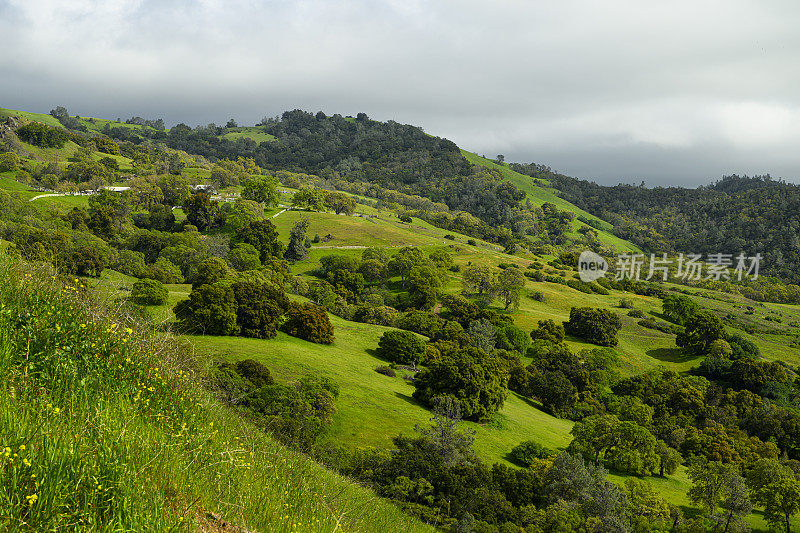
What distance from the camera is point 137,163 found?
157250mm

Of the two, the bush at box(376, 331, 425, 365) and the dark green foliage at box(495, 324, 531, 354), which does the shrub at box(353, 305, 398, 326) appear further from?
the bush at box(376, 331, 425, 365)

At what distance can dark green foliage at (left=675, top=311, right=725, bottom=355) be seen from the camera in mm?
76625

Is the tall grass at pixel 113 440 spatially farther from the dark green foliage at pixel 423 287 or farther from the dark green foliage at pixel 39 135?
the dark green foliage at pixel 39 135

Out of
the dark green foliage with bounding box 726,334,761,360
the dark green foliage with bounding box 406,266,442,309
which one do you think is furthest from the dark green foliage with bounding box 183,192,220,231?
the dark green foliage with bounding box 726,334,761,360

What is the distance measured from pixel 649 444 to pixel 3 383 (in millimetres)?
46182

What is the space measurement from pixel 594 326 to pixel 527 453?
4863 cm

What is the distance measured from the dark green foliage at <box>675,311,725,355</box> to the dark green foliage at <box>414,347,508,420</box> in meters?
50.0

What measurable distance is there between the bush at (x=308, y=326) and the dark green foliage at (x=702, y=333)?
62.5m

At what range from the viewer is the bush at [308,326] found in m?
50.3

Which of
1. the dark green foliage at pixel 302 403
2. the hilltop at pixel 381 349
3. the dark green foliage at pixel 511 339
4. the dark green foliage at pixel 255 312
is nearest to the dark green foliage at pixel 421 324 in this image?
the hilltop at pixel 381 349

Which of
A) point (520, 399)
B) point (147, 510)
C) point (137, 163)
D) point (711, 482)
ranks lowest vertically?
point (520, 399)

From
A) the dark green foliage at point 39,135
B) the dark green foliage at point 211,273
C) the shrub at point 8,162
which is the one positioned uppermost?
the dark green foliage at point 39,135

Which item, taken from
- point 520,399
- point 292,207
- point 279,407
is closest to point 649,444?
point 520,399

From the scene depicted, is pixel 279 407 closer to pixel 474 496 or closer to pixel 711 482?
pixel 474 496
